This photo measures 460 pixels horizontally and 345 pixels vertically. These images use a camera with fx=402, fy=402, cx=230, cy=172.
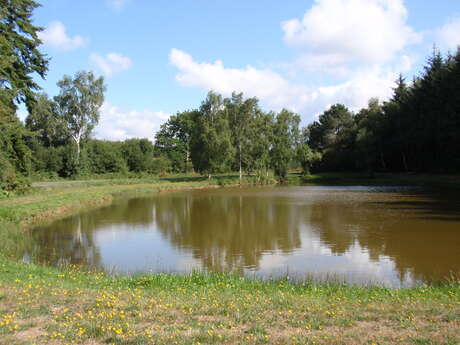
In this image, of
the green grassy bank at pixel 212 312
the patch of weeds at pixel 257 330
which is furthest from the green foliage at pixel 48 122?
the patch of weeds at pixel 257 330

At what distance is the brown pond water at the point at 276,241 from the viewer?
41.8 feet

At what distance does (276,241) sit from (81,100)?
157 ft

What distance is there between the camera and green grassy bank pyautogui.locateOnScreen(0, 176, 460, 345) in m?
5.42

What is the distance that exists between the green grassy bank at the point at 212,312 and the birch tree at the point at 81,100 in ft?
168

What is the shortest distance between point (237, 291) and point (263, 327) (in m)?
2.74

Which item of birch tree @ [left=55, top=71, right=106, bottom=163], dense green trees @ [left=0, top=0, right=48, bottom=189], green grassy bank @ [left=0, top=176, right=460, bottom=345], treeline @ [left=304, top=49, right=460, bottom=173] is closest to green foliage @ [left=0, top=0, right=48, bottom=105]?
dense green trees @ [left=0, top=0, right=48, bottom=189]

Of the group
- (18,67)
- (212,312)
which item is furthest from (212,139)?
(212,312)

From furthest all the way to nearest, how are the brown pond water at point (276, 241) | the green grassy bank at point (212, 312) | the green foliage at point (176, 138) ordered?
the green foliage at point (176, 138) → the brown pond water at point (276, 241) → the green grassy bank at point (212, 312)

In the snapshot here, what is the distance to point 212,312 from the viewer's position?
6.57m

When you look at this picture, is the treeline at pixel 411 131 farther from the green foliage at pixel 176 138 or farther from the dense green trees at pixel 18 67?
the dense green trees at pixel 18 67

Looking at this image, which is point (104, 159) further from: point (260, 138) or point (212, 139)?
point (260, 138)

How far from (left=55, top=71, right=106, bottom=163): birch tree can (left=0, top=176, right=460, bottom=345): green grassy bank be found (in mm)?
51131

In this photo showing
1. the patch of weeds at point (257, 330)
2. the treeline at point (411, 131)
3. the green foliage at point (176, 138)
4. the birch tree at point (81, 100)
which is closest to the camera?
the patch of weeds at point (257, 330)

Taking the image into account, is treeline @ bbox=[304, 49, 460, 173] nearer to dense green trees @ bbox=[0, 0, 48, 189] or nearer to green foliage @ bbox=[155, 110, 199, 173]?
green foliage @ bbox=[155, 110, 199, 173]
